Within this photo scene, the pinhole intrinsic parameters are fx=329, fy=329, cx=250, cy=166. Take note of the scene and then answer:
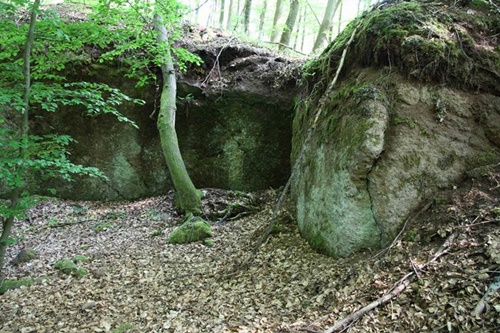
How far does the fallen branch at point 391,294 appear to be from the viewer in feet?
10.2

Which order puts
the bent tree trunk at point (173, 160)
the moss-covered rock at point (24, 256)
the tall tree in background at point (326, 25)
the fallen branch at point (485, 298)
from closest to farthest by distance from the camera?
the fallen branch at point (485, 298), the moss-covered rock at point (24, 256), the bent tree trunk at point (173, 160), the tall tree in background at point (326, 25)

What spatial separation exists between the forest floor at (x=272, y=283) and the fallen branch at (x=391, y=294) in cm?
5

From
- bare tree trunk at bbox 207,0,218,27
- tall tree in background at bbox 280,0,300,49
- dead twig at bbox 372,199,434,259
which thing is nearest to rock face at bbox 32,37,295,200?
tall tree in background at bbox 280,0,300,49

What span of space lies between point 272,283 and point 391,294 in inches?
62.8

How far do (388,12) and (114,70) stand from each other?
7.17 metres

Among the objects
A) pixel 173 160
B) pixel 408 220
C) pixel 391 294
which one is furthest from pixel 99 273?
pixel 408 220

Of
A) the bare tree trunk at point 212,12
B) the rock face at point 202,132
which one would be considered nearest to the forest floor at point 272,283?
the rock face at point 202,132

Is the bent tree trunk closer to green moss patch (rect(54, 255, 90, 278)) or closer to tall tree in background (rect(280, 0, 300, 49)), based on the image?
green moss patch (rect(54, 255, 90, 278))

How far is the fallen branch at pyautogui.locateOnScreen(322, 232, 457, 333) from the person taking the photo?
311 cm

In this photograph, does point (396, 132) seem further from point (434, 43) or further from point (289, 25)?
point (289, 25)

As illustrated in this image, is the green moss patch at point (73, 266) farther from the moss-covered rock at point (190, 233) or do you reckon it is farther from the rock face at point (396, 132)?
the rock face at point (396, 132)

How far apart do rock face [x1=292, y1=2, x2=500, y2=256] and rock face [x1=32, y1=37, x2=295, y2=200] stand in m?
3.89

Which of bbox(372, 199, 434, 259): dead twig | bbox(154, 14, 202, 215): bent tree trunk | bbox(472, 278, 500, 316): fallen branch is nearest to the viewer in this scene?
bbox(472, 278, 500, 316): fallen branch

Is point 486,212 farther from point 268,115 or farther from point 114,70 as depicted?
point 114,70
